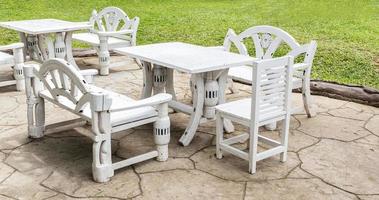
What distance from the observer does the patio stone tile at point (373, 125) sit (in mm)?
5062

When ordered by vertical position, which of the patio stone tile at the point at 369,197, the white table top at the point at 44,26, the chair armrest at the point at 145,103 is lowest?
the patio stone tile at the point at 369,197

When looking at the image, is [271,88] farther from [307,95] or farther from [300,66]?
[307,95]

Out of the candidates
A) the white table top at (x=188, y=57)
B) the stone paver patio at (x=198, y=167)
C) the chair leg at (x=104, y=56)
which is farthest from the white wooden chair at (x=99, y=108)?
the chair leg at (x=104, y=56)

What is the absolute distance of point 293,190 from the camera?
12.4 ft

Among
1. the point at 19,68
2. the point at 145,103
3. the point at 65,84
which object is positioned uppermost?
the point at 65,84

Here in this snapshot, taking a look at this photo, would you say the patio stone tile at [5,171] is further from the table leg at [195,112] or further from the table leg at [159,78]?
the table leg at [159,78]

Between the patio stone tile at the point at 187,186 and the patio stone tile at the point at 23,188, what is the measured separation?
71 centimetres

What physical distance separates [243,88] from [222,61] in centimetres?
224

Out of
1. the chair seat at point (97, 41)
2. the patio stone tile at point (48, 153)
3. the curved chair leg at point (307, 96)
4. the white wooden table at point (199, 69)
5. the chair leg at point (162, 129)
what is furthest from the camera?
the chair seat at point (97, 41)

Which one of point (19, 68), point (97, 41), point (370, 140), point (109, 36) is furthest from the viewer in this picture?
point (97, 41)

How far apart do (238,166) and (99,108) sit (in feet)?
4.19

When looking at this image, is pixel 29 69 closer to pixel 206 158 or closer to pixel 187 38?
pixel 206 158

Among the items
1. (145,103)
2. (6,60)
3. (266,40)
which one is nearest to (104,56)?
(6,60)

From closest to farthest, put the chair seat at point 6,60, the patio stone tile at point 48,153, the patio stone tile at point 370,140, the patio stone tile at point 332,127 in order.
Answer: the patio stone tile at point 48,153 < the patio stone tile at point 370,140 < the patio stone tile at point 332,127 < the chair seat at point 6,60
